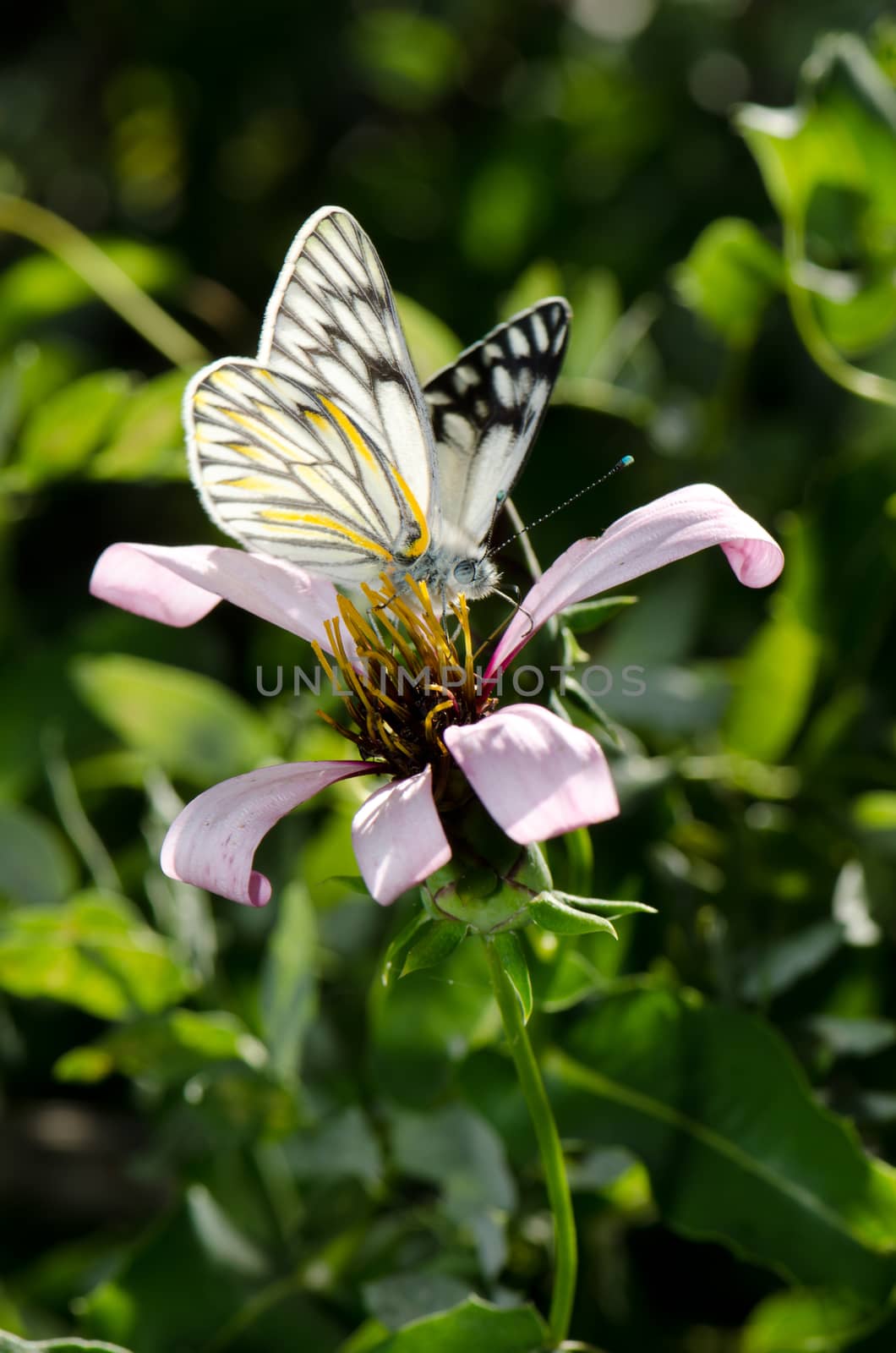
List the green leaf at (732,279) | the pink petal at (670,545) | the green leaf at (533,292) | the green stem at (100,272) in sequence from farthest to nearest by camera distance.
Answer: the green stem at (100,272)
the green leaf at (533,292)
the green leaf at (732,279)
the pink petal at (670,545)

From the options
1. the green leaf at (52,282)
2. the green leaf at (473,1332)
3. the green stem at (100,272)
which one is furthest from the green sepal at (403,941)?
the green leaf at (52,282)

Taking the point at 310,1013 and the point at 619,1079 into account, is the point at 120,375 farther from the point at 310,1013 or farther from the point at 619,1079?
the point at 619,1079

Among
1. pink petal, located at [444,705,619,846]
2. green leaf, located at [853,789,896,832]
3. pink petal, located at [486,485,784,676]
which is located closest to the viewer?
pink petal, located at [444,705,619,846]

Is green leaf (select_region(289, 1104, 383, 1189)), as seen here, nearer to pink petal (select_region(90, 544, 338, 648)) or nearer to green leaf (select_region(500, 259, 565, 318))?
pink petal (select_region(90, 544, 338, 648))

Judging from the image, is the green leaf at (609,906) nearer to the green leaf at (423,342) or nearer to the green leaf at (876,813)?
the green leaf at (876,813)

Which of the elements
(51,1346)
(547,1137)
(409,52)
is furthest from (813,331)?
(409,52)

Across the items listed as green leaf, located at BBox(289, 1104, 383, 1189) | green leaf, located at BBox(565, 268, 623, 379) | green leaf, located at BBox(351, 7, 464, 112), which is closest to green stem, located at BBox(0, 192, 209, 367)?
green leaf, located at BBox(565, 268, 623, 379)

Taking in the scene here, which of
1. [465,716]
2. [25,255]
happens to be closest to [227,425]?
[465,716]
